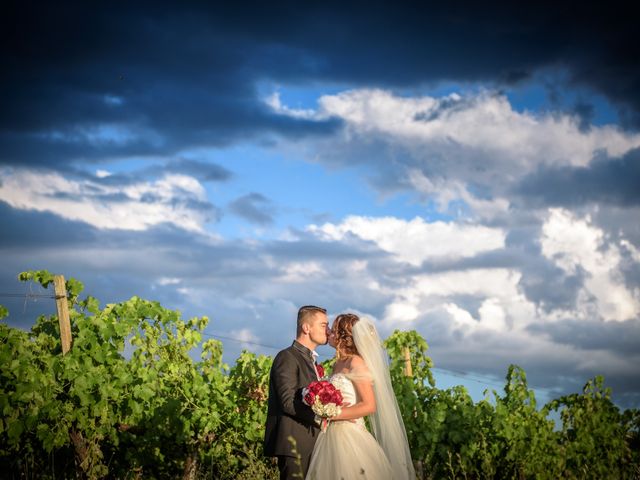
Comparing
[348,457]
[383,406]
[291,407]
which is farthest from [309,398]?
[383,406]

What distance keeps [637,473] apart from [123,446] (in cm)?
710

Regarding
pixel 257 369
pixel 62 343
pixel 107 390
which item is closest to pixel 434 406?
pixel 257 369

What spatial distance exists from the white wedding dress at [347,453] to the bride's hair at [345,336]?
0.21 m

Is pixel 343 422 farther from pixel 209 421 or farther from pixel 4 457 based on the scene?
pixel 4 457

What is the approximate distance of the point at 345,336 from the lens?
6.60m

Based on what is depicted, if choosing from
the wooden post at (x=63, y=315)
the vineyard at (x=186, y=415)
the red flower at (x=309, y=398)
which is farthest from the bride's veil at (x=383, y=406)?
the wooden post at (x=63, y=315)

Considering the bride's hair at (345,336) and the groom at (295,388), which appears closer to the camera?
the bride's hair at (345,336)

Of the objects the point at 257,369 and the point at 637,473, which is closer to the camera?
the point at 637,473

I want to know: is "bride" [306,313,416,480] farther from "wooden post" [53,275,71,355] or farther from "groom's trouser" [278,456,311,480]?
"wooden post" [53,275,71,355]

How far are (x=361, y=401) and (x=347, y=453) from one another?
453 mm

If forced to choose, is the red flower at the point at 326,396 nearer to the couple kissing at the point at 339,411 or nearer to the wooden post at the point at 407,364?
the couple kissing at the point at 339,411

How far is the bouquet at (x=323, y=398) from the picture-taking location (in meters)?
6.24

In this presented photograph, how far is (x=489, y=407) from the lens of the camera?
393 inches

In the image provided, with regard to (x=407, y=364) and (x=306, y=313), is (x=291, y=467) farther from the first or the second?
(x=407, y=364)
